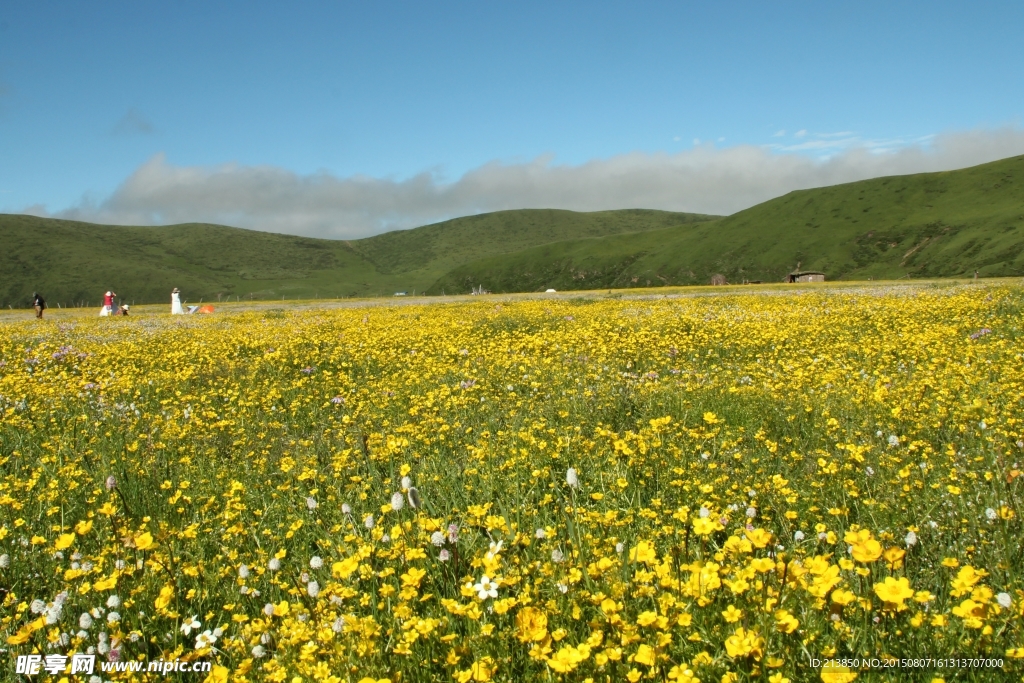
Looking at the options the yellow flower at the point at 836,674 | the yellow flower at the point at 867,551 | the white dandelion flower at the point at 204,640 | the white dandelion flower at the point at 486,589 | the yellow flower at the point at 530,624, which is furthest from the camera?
the white dandelion flower at the point at 204,640

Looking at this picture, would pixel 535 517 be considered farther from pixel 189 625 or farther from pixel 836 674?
pixel 836 674

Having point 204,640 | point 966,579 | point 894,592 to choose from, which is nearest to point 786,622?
point 894,592

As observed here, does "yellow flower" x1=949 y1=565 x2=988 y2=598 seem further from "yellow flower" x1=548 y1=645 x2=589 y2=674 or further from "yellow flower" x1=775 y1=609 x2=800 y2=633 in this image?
"yellow flower" x1=548 y1=645 x2=589 y2=674

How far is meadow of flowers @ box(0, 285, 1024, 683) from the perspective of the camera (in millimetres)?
2920

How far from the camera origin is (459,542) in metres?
4.41

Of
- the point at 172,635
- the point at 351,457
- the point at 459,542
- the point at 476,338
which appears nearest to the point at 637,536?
the point at 459,542

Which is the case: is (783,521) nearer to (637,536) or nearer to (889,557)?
(637,536)

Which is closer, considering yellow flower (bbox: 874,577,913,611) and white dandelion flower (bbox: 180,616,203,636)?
yellow flower (bbox: 874,577,913,611)

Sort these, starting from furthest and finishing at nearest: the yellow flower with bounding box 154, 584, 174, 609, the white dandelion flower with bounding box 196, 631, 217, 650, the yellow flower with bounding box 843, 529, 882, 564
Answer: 1. the yellow flower with bounding box 154, 584, 174, 609
2. the white dandelion flower with bounding box 196, 631, 217, 650
3. the yellow flower with bounding box 843, 529, 882, 564

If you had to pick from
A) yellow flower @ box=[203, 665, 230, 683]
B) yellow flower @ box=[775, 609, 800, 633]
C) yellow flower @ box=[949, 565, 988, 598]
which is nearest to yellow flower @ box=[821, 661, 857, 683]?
yellow flower @ box=[775, 609, 800, 633]

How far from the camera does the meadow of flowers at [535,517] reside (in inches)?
115

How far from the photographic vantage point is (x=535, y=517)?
4.76 m

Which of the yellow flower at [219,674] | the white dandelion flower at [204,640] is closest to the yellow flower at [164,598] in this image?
the white dandelion flower at [204,640]

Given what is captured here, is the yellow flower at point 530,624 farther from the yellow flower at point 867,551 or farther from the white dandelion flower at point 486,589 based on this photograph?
the yellow flower at point 867,551
